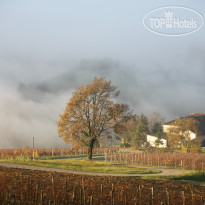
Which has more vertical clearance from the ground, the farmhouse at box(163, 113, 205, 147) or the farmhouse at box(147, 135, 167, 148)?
the farmhouse at box(163, 113, 205, 147)

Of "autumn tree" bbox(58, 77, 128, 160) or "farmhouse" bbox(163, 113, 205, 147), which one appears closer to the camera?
"autumn tree" bbox(58, 77, 128, 160)

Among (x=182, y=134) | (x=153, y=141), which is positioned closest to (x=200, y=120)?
(x=153, y=141)

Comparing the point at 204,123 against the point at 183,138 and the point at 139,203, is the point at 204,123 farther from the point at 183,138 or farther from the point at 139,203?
the point at 139,203

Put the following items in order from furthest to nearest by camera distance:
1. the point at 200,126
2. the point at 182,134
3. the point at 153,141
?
the point at 153,141
the point at 200,126
the point at 182,134

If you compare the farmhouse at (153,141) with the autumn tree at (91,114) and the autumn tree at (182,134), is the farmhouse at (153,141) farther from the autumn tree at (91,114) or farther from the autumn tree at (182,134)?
the autumn tree at (91,114)

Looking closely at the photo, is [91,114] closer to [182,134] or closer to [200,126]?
[182,134]

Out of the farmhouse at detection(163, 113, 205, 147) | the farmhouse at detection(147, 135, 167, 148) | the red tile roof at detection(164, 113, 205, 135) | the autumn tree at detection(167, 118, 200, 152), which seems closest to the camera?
the autumn tree at detection(167, 118, 200, 152)

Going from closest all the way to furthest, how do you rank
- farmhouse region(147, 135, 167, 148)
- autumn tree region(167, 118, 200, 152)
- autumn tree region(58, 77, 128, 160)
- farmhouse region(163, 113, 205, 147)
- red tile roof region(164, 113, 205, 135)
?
autumn tree region(58, 77, 128, 160) < autumn tree region(167, 118, 200, 152) < farmhouse region(163, 113, 205, 147) < farmhouse region(147, 135, 167, 148) < red tile roof region(164, 113, 205, 135)

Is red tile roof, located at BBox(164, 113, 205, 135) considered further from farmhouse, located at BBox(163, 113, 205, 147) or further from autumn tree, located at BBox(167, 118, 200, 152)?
autumn tree, located at BBox(167, 118, 200, 152)

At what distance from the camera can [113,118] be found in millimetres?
43875

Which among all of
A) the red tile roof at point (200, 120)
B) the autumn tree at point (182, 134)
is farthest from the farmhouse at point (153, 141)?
the autumn tree at point (182, 134)

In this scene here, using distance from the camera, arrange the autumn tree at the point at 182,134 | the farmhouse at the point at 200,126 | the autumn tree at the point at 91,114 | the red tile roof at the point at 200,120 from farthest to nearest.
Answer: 1. the red tile roof at the point at 200,120
2. the farmhouse at the point at 200,126
3. the autumn tree at the point at 182,134
4. the autumn tree at the point at 91,114

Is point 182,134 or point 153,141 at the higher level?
point 182,134

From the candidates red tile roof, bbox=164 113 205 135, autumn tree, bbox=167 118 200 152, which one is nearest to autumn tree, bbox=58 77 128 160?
autumn tree, bbox=167 118 200 152
